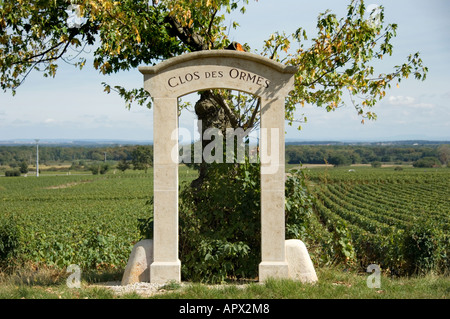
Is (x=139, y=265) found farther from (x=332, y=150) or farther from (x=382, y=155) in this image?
(x=382, y=155)

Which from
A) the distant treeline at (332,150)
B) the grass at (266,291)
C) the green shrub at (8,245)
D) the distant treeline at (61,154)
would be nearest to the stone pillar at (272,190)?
the grass at (266,291)

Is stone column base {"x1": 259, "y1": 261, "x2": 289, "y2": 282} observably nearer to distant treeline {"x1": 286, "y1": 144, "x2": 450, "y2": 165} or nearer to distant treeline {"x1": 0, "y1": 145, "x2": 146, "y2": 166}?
distant treeline {"x1": 286, "y1": 144, "x2": 450, "y2": 165}

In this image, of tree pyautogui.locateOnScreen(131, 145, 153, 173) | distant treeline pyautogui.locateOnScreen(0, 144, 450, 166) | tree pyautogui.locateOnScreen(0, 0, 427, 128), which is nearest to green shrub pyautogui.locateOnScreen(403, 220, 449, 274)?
tree pyautogui.locateOnScreen(0, 0, 427, 128)

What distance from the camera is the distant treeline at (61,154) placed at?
6102 inches

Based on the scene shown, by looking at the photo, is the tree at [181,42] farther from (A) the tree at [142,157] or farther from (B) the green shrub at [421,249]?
(A) the tree at [142,157]

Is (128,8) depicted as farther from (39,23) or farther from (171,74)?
(171,74)

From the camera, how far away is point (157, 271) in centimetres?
668

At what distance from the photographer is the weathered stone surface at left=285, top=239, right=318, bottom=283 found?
6.72 m

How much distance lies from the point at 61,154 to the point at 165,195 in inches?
7360

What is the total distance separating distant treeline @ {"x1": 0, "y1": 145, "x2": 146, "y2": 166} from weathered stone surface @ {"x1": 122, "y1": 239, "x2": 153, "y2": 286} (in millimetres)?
138032

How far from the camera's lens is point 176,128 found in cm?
671

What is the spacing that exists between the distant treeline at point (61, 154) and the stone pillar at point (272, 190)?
13854 centimetres

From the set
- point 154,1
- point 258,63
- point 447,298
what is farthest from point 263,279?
point 154,1

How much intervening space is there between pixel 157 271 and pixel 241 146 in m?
3.00
